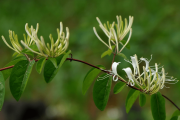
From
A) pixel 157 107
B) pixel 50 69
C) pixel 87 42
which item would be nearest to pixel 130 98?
pixel 157 107

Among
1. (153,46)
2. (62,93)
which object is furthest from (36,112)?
(153,46)

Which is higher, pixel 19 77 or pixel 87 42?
pixel 87 42

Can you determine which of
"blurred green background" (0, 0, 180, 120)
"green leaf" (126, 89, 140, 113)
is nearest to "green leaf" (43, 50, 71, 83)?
"green leaf" (126, 89, 140, 113)

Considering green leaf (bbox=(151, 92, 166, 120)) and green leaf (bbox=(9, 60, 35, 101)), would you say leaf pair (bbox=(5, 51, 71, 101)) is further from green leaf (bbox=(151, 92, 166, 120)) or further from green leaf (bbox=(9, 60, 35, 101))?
green leaf (bbox=(151, 92, 166, 120))

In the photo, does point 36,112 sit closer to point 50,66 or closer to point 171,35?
point 171,35

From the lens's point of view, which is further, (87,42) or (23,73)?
(87,42)

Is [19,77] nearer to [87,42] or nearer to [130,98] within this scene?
[130,98]

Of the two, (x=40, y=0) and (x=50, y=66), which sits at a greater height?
(x=40, y=0)
